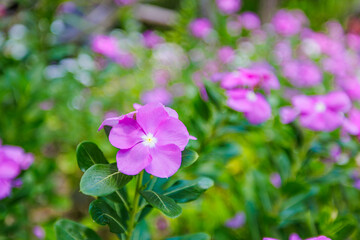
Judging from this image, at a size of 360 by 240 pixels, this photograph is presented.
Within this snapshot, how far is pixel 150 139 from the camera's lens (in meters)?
0.58

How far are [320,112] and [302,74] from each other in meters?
1.66

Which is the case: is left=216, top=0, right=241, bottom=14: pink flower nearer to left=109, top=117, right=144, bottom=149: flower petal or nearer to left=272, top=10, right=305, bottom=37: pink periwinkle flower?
left=272, top=10, right=305, bottom=37: pink periwinkle flower

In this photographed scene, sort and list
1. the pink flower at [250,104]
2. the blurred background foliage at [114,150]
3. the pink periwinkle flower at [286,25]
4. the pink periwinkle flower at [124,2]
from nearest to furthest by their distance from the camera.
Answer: the pink flower at [250,104], the blurred background foliage at [114,150], the pink periwinkle flower at [124,2], the pink periwinkle flower at [286,25]

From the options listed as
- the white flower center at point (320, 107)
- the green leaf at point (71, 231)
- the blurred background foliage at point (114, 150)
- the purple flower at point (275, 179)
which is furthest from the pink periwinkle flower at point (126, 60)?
the green leaf at point (71, 231)

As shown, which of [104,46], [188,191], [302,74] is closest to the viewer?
[188,191]

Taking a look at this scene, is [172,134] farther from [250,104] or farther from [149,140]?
[250,104]

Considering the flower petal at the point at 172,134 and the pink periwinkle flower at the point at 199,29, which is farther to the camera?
the pink periwinkle flower at the point at 199,29

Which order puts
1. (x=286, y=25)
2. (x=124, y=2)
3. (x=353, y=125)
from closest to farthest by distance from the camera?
(x=353, y=125) < (x=124, y=2) < (x=286, y=25)

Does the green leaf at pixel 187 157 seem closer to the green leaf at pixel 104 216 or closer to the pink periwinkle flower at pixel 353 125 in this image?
the green leaf at pixel 104 216

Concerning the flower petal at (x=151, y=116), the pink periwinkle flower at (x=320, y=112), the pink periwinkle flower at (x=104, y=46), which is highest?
the flower petal at (x=151, y=116)

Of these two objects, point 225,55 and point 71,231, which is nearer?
point 71,231

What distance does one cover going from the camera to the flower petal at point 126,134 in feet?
1.83

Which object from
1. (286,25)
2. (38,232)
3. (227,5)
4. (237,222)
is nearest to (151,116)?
(237,222)

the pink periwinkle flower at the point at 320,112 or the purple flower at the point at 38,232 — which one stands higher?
the pink periwinkle flower at the point at 320,112
